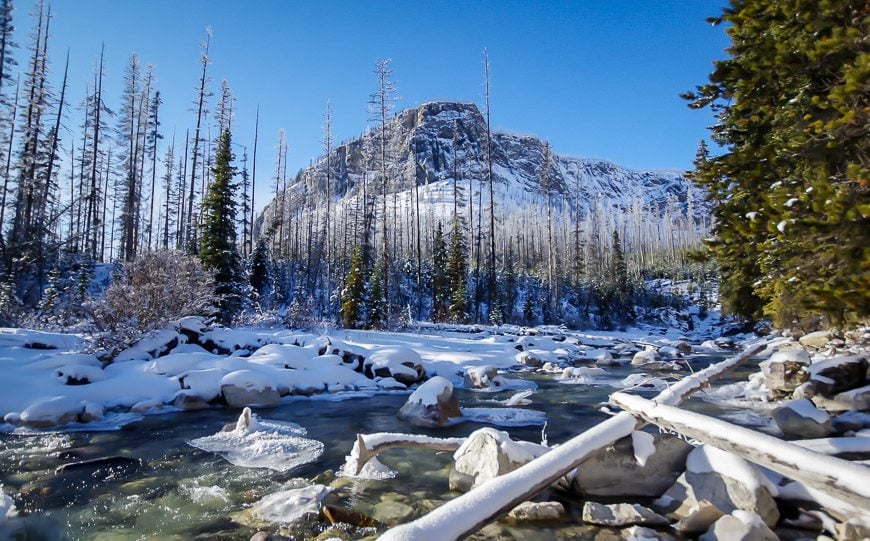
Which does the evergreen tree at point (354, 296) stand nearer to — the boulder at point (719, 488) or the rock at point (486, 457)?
the rock at point (486, 457)

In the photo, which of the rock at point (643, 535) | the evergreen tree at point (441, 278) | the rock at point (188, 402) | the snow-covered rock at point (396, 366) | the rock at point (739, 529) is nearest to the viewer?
the rock at point (739, 529)

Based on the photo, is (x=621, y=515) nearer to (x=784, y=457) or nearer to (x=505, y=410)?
(x=784, y=457)

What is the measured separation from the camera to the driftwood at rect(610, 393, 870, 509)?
263 centimetres

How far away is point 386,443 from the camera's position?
16.2 feet

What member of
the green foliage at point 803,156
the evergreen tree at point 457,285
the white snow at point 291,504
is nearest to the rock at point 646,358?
the green foliage at point 803,156

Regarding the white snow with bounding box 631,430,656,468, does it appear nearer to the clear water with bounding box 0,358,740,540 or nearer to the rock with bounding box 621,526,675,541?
the rock with bounding box 621,526,675,541

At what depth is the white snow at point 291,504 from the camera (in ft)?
13.9

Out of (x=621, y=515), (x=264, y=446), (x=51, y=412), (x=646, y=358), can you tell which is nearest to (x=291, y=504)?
(x=264, y=446)

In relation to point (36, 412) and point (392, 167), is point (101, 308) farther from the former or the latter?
point (392, 167)

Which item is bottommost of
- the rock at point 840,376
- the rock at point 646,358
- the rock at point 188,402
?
the rock at point 646,358

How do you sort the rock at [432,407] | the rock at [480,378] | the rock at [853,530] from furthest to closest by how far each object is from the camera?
the rock at [480,378] < the rock at [432,407] < the rock at [853,530]

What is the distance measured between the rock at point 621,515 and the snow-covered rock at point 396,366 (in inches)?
328

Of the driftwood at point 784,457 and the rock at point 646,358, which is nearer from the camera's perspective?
the driftwood at point 784,457

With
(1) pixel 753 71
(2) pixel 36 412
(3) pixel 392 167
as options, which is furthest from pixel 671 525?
(3) pixel 392 167
